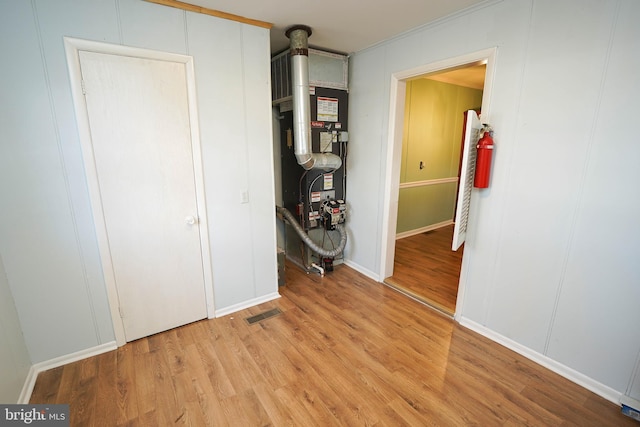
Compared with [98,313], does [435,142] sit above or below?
above

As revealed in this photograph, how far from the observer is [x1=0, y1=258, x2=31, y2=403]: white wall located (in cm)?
158

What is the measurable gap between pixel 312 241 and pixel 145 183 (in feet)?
5.95

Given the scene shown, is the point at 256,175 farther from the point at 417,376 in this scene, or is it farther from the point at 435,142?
the point at 435,142

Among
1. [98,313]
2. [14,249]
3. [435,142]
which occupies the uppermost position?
A: [435,142]

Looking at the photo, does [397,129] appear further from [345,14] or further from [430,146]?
[430,146]

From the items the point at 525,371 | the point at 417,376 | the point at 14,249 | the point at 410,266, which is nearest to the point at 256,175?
the point at 14,249

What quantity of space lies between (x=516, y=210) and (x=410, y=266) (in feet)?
5.93

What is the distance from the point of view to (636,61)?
5.03 ft

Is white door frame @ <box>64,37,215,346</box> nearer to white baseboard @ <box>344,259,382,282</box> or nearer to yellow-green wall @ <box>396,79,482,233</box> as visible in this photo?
white baseboard @ <box>344,259,382,282</box>

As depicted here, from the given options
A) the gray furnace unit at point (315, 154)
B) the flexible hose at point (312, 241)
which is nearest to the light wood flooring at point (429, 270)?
the flexible hose at point (312, 241)

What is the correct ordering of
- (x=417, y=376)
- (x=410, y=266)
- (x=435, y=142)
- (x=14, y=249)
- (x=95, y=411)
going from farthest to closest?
(x=435, y=142)
(x=410, y=266)
(x=417, y=376)
(x=14, y=249)
(x=95, y=411)

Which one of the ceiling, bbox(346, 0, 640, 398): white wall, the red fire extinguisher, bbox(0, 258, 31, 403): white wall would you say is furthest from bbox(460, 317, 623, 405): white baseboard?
bbox(0, 258, 31, 403): white wall

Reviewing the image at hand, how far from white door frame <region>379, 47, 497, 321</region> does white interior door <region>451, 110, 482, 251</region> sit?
224mm

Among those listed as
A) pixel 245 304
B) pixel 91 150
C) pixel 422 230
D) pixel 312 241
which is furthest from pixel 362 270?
pixel 91 150
